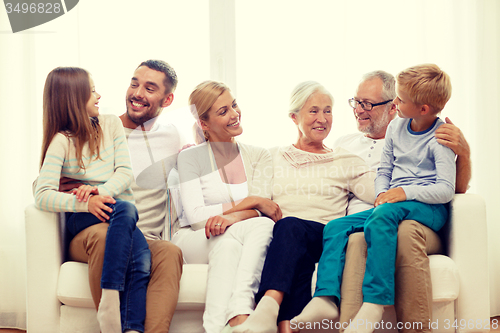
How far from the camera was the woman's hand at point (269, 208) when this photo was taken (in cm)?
191

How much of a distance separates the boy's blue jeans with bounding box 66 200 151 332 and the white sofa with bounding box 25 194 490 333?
0.18 metres

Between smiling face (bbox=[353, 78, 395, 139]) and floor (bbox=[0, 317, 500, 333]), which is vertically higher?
smiling face (bbox=[353, 78, 395, 139])

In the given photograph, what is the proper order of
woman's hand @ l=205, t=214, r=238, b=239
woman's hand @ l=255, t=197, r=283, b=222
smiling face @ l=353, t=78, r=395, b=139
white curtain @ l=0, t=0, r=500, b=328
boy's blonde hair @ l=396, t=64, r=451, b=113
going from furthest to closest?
white curtain @ l=0, t=0, r=500, b=328 < smiling face @ l=353, t=78, r=395, b=139 < woman's hand @ l=255, t=197, r=283, b=222 < woman's hand @ l=205, t=214, r=238, b=239 < boy's blonde hair @ l=396, t=64, r=451, b=113

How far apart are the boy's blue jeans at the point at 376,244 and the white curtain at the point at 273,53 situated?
1032 mm

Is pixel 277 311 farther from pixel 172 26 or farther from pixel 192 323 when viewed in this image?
pixel 172 26

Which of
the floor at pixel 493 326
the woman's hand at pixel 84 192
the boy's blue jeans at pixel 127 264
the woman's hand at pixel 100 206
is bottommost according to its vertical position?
the floor at pixel 493 326

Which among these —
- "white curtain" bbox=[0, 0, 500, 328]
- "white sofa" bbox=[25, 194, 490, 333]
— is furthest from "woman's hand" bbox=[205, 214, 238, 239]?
"white curtain" bbox=[0, 0, 500, 328]

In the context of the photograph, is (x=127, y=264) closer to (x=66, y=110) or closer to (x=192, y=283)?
(x=192, y=283)

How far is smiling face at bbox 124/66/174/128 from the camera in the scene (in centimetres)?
211

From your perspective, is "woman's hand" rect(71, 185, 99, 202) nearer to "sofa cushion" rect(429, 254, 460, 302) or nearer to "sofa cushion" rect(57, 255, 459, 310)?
"sofa cushion" rect(57, 255, 459, 310)

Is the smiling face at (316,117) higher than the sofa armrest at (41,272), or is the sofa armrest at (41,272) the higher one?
the smiling face at (316,117)

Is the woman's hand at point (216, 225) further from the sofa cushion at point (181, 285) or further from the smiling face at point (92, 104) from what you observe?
the smiling face at point (92, 104)

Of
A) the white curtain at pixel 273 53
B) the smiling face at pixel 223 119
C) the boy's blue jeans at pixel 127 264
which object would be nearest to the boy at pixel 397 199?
the boy's blue jeans at pixel 127 264

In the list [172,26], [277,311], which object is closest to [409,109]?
[277,311]
